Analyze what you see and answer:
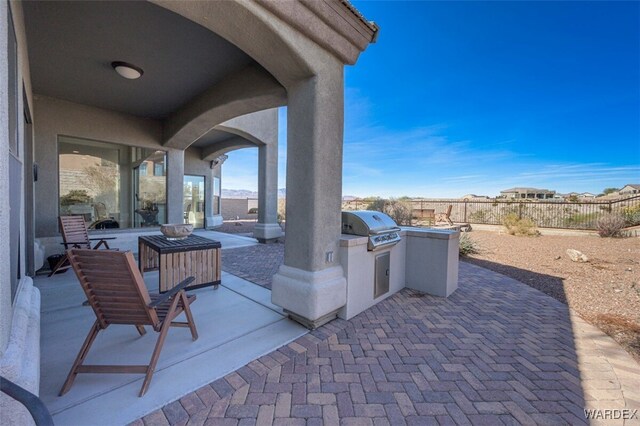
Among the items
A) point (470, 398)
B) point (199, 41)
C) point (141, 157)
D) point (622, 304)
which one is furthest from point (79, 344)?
point (622, 304)

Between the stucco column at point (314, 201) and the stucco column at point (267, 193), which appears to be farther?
the stucco column at point (267, 193)

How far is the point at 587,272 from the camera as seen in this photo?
5.27 metres

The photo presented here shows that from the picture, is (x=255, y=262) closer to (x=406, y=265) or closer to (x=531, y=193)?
(x=406, y=265)

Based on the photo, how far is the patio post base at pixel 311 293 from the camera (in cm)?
277

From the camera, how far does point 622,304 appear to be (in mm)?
3709

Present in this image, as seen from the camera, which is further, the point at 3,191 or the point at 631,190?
the point at 631,190

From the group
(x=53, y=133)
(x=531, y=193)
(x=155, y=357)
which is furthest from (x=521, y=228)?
(x=531, y=193)

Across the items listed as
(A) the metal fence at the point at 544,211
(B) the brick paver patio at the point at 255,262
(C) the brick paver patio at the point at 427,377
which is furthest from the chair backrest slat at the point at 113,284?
(A) the metal fence at the point at 544,211

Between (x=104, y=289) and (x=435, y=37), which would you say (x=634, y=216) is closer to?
(x=435, y=37)

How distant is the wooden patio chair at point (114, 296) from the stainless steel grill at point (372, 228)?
2.28m

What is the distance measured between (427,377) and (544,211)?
1431cm

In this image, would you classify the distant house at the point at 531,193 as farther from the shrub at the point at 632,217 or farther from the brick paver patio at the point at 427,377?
the brick paver patio at the point at 427,377

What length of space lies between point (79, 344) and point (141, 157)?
596cm

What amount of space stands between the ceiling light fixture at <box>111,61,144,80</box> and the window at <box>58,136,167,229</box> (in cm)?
310
